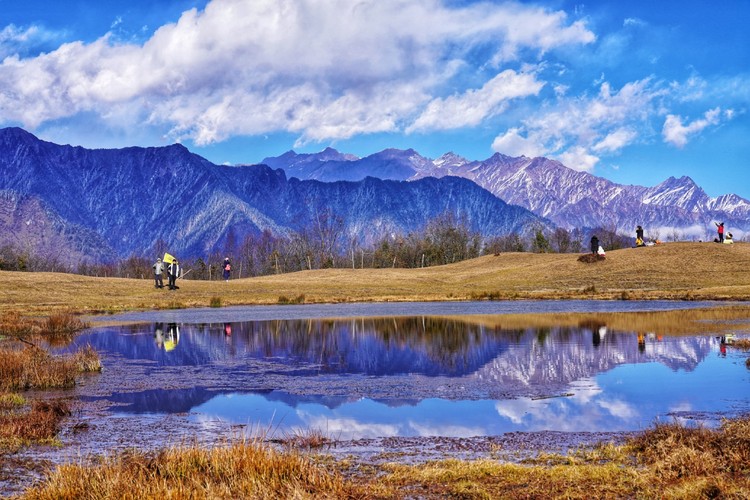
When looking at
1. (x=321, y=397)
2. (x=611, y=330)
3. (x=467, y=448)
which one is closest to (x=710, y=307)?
(x=611, y=330)

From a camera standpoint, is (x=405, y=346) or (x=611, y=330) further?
(x=611, y=330)

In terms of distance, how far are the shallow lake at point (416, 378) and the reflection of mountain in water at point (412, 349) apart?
0.30 feet

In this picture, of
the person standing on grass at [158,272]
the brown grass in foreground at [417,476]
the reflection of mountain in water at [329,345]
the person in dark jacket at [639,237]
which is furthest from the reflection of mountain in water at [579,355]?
the person in dark jacket at [639,237]

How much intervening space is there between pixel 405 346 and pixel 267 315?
908 inches

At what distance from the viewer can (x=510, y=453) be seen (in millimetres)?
14148

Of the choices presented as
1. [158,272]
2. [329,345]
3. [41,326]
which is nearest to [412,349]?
[329,345]

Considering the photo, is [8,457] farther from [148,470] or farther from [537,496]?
[537,496]

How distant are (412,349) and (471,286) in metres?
51.1

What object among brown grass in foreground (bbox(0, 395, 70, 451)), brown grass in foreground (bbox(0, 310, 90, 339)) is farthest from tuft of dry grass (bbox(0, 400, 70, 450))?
brown grass in foreground (bbox(0, 310, 90, 339))

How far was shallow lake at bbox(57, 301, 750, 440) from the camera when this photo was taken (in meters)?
18.2

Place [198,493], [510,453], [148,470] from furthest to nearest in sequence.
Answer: [510,453], [148,470], [198,493]

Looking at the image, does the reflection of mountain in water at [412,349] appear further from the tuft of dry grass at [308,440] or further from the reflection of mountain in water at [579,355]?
the tuft of dry grass at [308,440]

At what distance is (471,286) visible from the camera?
8362cm

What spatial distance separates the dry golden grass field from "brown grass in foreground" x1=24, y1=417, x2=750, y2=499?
47090mm
